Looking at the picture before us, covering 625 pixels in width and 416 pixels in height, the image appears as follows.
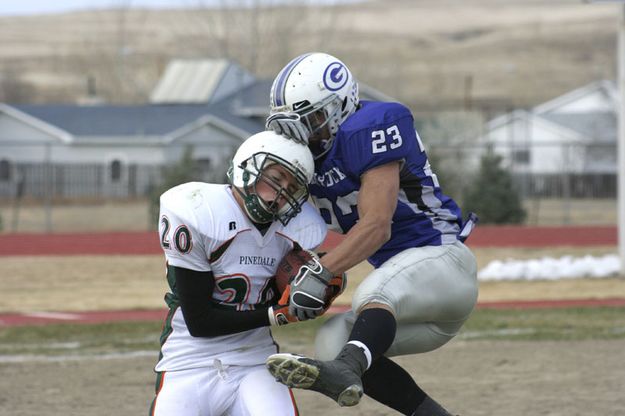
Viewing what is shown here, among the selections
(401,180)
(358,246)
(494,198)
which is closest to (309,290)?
(358,246)

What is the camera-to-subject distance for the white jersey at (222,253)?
376 cm

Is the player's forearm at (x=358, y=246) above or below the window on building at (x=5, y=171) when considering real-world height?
above

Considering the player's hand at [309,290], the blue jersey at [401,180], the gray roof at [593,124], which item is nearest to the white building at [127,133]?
the gray roof at [593,124]

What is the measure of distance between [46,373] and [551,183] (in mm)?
23068

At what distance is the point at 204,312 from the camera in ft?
12.5

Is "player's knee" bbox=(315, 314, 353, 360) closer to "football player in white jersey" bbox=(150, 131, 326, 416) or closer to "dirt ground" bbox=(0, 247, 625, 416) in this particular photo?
"football player in white jersey" bbox=(150, 131, 326, 416)

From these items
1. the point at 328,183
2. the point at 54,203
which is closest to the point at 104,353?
the point at 328,183

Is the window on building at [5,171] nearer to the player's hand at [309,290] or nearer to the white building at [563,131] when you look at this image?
the white building at [563,131]

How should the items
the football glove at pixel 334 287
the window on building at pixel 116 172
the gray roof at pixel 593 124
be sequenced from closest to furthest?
the football glove at pixel 334 287 → the window on building at pixel 116 172 → the gray roof at pixel 593 124

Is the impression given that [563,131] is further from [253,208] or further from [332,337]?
[253,208]

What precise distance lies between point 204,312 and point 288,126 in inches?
28.0

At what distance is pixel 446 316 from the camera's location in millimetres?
4203

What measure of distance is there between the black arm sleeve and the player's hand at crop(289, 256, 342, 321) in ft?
0.49

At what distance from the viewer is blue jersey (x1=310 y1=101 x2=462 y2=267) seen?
4078 millimetres
